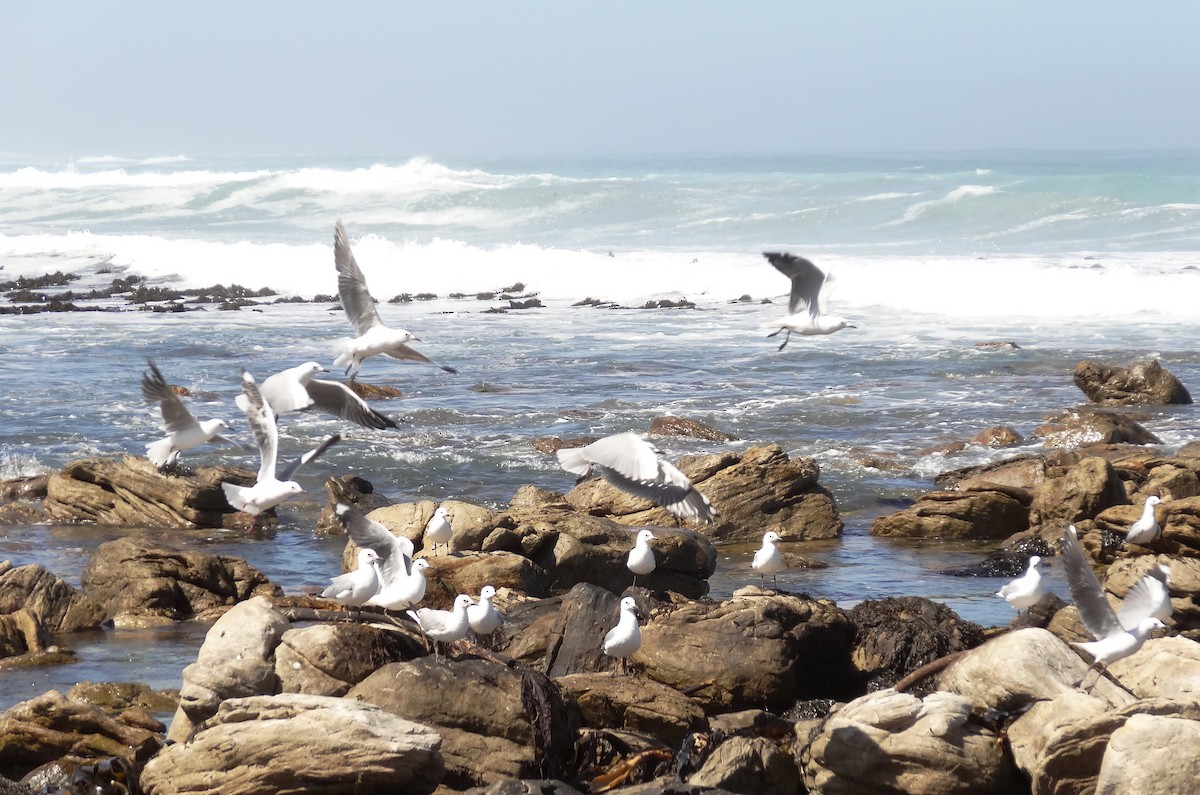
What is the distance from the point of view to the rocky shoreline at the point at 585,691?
6164 mm

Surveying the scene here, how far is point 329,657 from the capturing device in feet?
22.9

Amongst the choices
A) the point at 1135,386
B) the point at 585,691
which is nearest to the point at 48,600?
the point at 585,691

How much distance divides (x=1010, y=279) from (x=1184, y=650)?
1065 inches

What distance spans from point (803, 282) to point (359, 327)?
13.1ft

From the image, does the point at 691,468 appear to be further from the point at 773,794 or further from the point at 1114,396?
the point at 1114,396

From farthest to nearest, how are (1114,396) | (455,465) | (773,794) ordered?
(1114,396) < (455,465) < (773,794)

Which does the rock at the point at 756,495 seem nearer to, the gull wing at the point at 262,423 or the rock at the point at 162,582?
the rock at the point at 162,582

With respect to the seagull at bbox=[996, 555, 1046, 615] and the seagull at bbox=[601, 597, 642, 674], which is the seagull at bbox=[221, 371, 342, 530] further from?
the seagull at bbox=[996, 555, 1046, 615]

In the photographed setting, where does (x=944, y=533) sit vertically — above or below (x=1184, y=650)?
below

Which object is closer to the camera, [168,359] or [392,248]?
[168,359]

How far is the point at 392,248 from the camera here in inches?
1729

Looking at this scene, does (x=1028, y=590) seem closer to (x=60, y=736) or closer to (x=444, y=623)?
(x=444, y=623)

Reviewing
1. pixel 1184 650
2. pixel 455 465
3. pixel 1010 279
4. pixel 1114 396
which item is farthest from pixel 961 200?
pixel 1184 650

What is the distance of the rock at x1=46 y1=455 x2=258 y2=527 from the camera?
13250 mm
